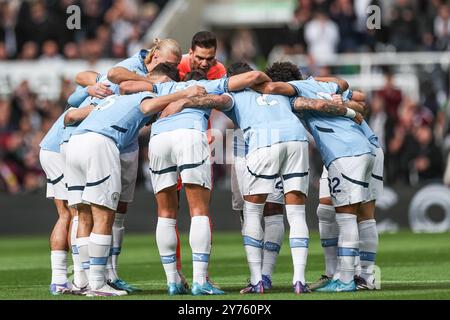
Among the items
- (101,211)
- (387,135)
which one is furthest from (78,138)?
(387,135)

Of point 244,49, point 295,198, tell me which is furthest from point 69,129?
point 244,49

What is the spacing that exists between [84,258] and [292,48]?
14811 millimetres

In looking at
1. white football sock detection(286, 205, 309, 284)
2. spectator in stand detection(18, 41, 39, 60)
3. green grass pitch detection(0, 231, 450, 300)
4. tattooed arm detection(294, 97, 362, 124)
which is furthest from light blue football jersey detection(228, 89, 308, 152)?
spectator in stand detection(18, 41, 39, 60)

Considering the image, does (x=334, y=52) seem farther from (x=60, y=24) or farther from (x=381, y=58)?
(x=60, y=24)

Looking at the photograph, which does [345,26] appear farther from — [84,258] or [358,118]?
[84,258]

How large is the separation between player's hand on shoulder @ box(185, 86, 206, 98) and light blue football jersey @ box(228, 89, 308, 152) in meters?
0.38

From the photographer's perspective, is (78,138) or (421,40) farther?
(421,40)

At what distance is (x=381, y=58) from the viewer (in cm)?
2642

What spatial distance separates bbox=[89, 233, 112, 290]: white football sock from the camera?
1223 centimetres

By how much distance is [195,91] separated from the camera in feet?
41.0

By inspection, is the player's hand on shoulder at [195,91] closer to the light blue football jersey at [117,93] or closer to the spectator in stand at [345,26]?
the light blue football jersey at [117,93]

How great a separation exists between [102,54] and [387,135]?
7.05 meters

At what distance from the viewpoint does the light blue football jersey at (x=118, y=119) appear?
491 inches
